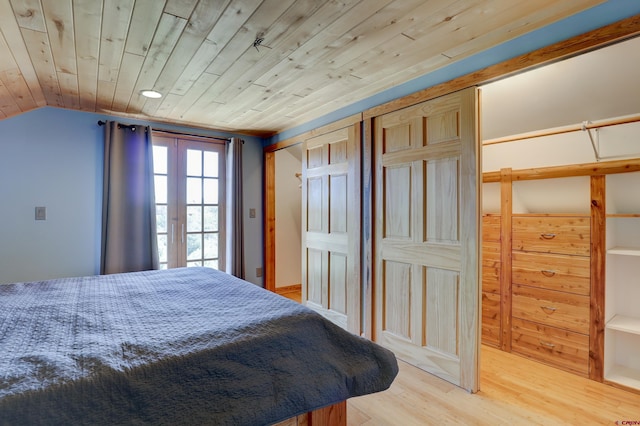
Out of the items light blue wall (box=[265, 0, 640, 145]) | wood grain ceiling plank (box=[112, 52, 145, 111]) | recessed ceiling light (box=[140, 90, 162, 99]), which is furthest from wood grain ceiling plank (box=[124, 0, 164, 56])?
light blue wall (box=[265, 0, 640, 145])

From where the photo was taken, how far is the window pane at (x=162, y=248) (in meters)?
3.68

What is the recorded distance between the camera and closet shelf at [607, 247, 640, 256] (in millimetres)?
2225

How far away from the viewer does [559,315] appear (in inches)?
99.8

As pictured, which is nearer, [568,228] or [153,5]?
[153,5]

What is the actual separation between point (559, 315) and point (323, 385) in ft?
7.22

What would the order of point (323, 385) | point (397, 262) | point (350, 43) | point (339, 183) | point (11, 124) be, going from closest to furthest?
point (323, 385), point (350, 43), point (397, 262), point (11, 124), point (339, 183)

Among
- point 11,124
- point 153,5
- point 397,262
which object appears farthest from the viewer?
point 11,124

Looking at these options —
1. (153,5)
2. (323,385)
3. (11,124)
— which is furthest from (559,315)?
(11,124)

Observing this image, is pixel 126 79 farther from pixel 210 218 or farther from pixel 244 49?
pixel 210 218

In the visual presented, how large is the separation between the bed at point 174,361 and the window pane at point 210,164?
93.9 inches

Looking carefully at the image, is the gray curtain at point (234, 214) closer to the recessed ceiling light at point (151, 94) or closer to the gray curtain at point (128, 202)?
the gray curtain at point (128, 202)

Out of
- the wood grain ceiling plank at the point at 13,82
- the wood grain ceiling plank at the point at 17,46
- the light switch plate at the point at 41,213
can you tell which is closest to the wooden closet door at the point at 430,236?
the wood grain ceiling plank at the point at 17,46

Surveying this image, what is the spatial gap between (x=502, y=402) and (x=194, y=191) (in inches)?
138

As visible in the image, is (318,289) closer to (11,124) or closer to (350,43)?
(350,43)
